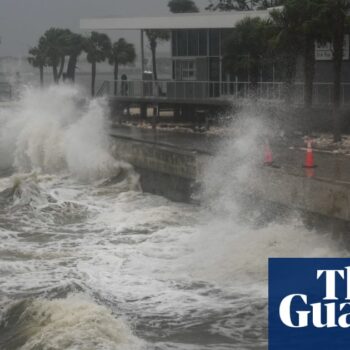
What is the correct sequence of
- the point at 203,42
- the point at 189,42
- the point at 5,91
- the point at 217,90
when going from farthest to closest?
the point at 5,91
the point at 189,42
the point at 203,42
the point at 217,90

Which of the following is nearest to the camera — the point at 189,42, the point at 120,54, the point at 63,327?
the point at 63,327

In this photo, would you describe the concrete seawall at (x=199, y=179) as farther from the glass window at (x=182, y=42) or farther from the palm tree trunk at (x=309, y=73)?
the glass window at (x=182, y=42)

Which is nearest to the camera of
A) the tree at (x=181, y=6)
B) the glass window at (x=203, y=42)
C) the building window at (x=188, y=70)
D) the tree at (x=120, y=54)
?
the glass window at (x=203, y=42)

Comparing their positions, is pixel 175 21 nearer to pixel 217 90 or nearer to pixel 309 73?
pixel 217 90

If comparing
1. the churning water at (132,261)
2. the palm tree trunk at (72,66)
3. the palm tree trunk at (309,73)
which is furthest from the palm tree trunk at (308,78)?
the palm tree trunk at (72,66)

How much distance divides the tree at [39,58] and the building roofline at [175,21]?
23.9 m

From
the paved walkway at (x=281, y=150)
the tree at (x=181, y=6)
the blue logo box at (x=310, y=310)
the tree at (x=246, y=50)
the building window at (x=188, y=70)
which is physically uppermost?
the tree at (x=181, y=6)

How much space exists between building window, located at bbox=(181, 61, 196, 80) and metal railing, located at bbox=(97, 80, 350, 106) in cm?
227

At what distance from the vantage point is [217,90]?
28688 mm

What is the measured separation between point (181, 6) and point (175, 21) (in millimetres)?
34122

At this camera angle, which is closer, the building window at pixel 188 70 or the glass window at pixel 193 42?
the glass window at pixel 193 42

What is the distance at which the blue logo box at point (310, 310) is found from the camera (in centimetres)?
751

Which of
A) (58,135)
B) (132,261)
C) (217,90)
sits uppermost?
(217,90)

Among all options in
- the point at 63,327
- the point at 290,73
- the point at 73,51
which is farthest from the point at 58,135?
the point at 73,51
